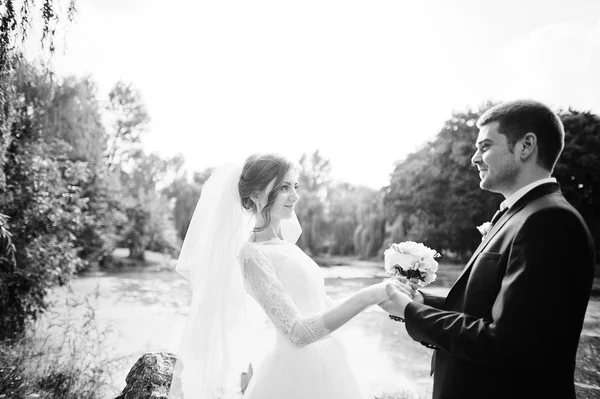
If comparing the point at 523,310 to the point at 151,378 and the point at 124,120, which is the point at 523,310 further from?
the point at 124,120

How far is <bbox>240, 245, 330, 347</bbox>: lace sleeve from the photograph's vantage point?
1840 mm

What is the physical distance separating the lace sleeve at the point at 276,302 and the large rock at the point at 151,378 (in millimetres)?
1862

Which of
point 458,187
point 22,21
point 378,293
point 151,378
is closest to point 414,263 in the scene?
point 378,293

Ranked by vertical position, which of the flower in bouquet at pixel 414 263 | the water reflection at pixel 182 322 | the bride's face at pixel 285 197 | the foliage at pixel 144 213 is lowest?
the water reflection at pixel 182 322

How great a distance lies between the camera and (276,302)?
1938mm

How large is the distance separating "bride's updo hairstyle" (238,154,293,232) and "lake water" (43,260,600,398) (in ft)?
3.12

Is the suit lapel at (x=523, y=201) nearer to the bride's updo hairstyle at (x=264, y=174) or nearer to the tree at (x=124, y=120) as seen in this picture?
the bride's updo hairstyle at (x=264, y=174)

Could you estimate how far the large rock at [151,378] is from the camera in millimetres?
3205

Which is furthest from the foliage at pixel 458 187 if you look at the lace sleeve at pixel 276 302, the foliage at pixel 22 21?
the foliage at pixel 22 21

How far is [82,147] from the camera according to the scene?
563 inches

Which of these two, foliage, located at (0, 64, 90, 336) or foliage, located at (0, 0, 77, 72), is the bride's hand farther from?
foliage, located at (0, 64, 90, 336)

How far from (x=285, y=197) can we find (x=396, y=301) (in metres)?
1.00

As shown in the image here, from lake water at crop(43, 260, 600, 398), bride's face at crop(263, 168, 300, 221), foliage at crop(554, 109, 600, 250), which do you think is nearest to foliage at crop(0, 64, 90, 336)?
lake water at crop(43, 260, 600, 398)

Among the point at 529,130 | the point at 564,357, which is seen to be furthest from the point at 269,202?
the point at 564,357
